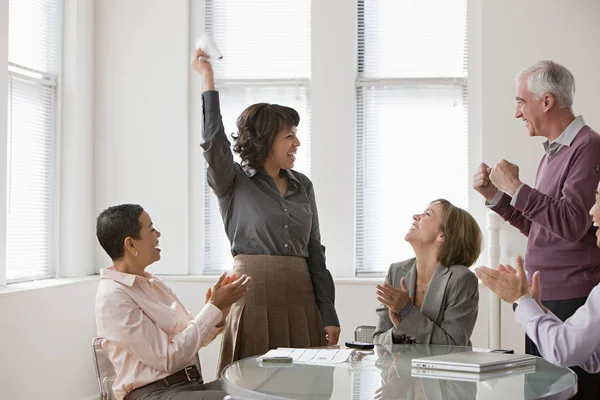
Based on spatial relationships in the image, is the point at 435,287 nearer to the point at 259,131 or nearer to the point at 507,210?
the point at 507,210

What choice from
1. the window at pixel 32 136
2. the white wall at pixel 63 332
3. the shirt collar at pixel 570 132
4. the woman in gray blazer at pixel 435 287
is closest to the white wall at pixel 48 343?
the white wall at pixel 63 332

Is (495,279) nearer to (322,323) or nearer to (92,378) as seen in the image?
(322,323)

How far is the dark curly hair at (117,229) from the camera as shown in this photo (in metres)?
A: 2.91

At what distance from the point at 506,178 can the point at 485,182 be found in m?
0.19

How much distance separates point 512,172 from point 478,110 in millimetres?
2031

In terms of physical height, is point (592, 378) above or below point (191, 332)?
below

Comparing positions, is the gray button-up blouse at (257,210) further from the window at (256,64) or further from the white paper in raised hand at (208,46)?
the window at (256,64)

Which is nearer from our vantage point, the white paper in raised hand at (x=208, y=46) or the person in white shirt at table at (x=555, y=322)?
the person in white shirt at table at (x=555, y=322)

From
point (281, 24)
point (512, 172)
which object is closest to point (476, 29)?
point (281, 24)

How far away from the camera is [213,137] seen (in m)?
3.08

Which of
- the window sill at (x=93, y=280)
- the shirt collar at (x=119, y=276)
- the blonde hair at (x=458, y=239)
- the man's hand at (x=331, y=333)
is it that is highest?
the blonde hair at (x=458, y=239)

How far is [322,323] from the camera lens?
3342mm

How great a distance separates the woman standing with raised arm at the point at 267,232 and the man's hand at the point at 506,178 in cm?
79

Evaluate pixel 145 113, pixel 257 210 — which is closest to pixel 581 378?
pixel 257 210
